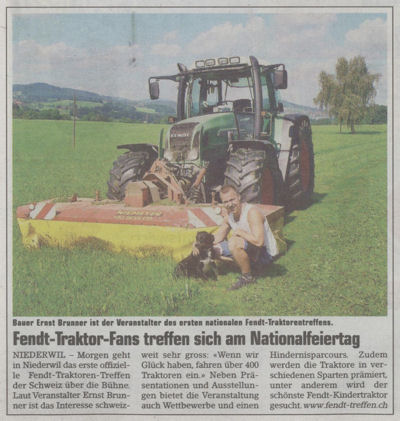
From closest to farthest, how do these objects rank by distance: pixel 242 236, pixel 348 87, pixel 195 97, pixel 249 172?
1. pixel 242 236
2. pixel 249 172
3. pixel 195 97
4. pixel 348 87

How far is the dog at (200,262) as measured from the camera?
330cm

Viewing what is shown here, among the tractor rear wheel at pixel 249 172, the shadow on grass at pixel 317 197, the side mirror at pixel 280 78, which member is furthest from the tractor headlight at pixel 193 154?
the shadow on grass at pixel 317 197

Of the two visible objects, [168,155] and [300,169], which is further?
[300,169]

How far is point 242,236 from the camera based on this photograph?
3281 mm

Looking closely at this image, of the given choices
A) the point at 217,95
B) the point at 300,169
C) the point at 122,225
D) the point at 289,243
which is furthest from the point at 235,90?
the point at 122,225

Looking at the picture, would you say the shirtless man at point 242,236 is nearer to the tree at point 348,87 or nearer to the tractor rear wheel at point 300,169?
the tractor rear wheel at point 300,169

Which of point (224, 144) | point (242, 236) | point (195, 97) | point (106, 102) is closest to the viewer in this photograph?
point (242, 236)

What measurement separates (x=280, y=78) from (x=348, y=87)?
59.9 inches

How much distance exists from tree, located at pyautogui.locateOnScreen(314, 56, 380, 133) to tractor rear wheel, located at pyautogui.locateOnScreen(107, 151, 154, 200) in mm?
1977

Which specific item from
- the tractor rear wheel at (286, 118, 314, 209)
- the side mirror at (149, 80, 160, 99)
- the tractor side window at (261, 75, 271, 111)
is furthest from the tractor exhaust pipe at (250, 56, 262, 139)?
the side mirror at (149, 80, 160, 99)

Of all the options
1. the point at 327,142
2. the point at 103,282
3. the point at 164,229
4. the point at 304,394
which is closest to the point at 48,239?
the point at 103,282

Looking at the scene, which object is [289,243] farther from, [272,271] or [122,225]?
[122,225]

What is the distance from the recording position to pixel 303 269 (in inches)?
143

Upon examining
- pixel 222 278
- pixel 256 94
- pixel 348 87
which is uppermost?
pixel 348 87
